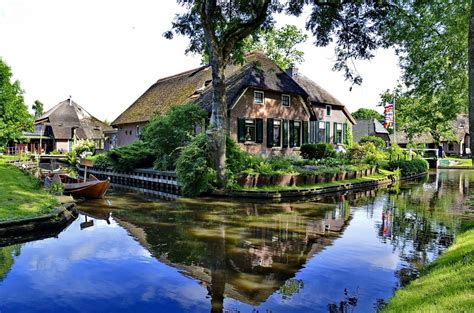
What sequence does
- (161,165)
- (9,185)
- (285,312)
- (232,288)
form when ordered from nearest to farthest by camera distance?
(285,312), (232,288), (9,185), (161,165)

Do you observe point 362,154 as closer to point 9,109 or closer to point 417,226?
point 417,226

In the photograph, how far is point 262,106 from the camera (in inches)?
989

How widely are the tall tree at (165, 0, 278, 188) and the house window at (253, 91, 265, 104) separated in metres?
6.35

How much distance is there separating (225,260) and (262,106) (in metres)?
18.4

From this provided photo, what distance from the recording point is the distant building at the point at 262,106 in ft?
79.0

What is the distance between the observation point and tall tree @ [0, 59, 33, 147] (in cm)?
4019

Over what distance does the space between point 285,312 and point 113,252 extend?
15.0 feet

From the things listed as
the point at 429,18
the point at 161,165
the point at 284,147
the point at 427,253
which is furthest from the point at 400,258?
the point at 284,147

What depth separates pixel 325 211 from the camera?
43.9ft

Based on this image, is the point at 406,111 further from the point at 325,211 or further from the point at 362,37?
the point at 325,211

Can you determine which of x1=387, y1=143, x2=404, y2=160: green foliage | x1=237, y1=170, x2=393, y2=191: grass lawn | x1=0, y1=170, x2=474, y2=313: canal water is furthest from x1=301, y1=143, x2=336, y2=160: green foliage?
x1=0, y1=170, x2=474, y2=313: canal water

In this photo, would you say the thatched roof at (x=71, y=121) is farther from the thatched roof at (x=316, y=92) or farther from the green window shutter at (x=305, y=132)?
the green window shutter at (x=305, y=132)

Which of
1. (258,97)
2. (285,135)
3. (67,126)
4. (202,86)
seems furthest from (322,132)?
(67,126)

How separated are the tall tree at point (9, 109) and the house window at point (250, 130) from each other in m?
28.8
